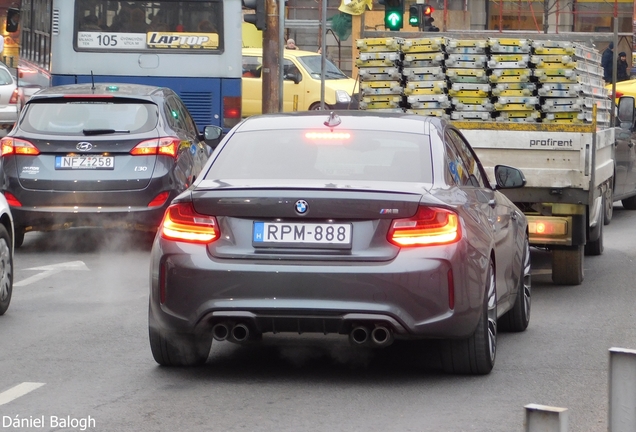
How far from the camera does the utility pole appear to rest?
23672mm

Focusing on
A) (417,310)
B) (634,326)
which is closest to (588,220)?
(634,326)

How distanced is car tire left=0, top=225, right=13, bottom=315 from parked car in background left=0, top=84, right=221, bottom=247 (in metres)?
3.46

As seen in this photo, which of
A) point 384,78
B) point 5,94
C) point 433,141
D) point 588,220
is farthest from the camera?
point 5,94

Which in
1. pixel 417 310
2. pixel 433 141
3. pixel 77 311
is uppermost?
pixel 433 141

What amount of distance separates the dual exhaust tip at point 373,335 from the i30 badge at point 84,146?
666 centimetres

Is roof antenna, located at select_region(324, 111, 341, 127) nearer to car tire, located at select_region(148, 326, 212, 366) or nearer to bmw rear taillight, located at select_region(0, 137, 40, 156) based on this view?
car tire, located at select_region(148, 326, 212, 366)

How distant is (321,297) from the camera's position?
22.1 feet

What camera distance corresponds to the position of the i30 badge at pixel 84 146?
13.0 meters

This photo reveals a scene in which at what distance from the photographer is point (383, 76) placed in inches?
515

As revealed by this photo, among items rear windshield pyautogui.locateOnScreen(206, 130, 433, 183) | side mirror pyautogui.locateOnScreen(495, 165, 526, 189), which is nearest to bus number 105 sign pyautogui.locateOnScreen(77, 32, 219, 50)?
side mirror pyautogui.locateOnScreen(495, 165, 526, 189)

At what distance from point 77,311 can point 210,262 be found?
3.11 meters

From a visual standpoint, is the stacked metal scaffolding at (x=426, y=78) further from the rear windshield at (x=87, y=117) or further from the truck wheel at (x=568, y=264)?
the rear windshield at (x=87, y=117)

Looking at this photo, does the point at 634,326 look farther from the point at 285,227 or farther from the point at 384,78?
the point at 384,78

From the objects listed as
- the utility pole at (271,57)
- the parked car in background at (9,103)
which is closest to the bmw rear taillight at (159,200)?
the utility pole at (271,57)
